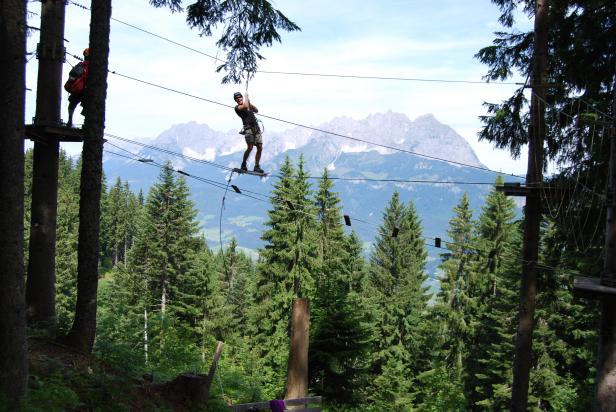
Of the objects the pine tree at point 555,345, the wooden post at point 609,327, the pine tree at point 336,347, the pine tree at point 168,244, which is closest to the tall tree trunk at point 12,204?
the wooden post at point 609,327

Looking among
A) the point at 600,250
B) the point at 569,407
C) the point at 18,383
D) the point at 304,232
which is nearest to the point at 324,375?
the point at 600,250

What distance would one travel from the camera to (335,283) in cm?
2142

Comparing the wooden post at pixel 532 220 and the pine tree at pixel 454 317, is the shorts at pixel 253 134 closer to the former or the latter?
the wooden post at pixel 532 220

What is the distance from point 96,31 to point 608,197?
29.1 feet

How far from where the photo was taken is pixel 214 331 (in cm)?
4184

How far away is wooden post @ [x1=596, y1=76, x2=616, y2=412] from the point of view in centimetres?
900

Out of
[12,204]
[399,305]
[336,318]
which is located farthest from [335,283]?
[399,305]

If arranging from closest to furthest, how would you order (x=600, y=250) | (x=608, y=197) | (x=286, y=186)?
1. (x=608, y=197)
2. (x=600, y=250)
3. (x=286, y=186)

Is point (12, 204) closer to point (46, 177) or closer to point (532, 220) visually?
point (46, 177)

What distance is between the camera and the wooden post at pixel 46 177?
35.9 feet

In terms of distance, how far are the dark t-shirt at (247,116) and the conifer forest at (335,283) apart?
1192 mm

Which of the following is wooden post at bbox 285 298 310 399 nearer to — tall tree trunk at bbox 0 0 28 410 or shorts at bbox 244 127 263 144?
shorts at bbox 244 127 263 144

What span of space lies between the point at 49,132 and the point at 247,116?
403cm

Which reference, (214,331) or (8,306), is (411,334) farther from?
(8,306)
